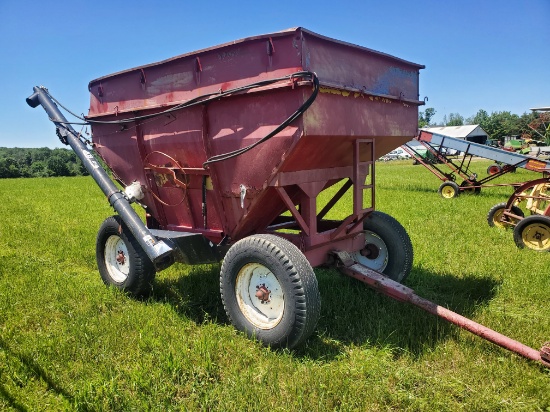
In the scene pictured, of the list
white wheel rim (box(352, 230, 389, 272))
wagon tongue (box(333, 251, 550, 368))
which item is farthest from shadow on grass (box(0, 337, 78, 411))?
white wheel rim (box(352, 230, 389, 272))

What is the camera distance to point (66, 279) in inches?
211

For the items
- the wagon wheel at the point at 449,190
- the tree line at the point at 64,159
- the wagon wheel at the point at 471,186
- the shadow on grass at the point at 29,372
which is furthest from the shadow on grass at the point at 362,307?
the tree line at the point at 64,159

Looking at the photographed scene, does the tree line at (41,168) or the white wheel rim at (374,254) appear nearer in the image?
the white wheel rim at (374,254)

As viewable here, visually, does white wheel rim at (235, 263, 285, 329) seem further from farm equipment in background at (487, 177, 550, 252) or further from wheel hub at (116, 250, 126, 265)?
farm equipment in background at (487, 177, 550, 252)

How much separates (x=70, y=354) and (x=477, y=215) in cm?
857

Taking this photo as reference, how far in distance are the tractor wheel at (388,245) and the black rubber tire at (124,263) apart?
8.14 feet

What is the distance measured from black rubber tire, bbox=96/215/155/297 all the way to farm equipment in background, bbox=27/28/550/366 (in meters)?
0.02

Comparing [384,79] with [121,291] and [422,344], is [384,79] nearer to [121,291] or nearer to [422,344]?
[422,344]

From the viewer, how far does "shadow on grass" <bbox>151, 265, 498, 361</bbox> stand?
3693 millimetres

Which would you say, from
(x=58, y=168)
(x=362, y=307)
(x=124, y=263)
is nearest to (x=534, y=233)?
(x=362, y=307)

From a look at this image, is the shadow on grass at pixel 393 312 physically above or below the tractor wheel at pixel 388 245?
below

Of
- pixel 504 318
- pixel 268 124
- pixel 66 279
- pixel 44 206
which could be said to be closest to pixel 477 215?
pixel 504 318

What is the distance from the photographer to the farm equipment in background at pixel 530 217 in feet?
21.4

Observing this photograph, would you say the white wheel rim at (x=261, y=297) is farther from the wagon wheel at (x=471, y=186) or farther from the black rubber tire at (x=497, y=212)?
the wagon wheel at (x=471, y=186)
